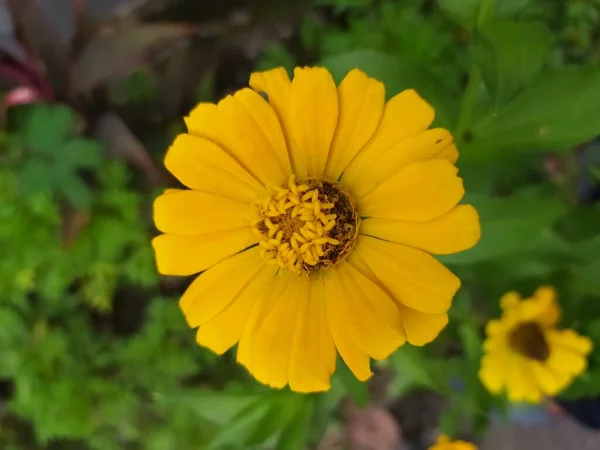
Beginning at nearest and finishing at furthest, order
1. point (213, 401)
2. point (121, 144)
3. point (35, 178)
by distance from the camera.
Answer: point (213, 401) < point (35, 178) < point (121, 144)

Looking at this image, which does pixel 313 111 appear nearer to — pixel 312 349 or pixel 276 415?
pixel 312 349

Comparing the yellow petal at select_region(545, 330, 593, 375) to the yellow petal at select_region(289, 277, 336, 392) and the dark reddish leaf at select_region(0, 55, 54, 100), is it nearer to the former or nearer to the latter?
the yellow petal at select_region(289, 277, 336, 392)

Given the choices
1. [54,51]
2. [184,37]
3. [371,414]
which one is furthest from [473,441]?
[54,51]

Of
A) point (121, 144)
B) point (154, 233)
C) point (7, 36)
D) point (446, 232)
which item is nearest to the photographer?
point (446, 232)

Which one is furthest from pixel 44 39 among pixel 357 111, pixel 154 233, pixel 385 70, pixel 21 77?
pixel 357 111

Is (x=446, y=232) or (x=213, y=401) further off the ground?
(x=446, y=232)
